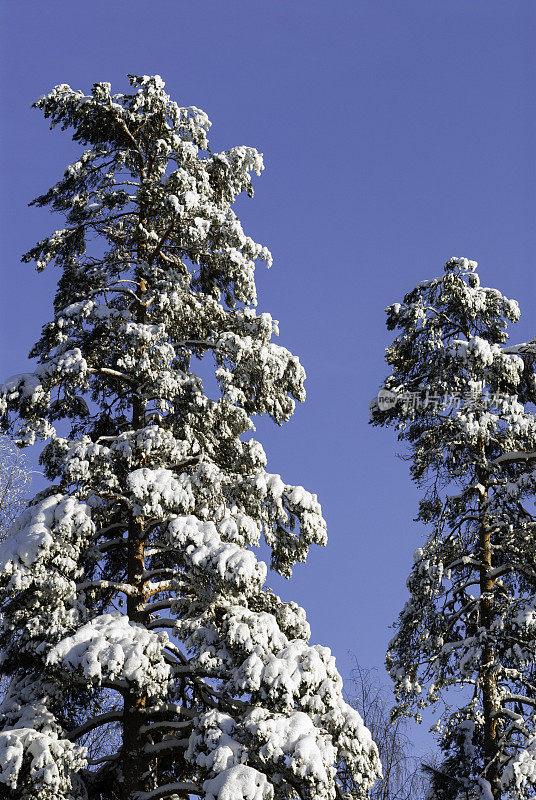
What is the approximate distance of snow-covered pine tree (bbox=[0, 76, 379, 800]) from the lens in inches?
431

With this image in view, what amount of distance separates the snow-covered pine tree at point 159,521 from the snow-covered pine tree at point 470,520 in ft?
11.5

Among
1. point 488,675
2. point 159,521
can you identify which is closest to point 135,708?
point 159,521

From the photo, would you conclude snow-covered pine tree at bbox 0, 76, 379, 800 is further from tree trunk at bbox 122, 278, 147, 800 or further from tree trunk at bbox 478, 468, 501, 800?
tree trunk at bbox 478, 468, 501, 800

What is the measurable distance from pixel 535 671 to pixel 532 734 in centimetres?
190

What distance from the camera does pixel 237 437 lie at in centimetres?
1485

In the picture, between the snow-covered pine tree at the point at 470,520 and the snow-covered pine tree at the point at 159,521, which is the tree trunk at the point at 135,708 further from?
the snow-covered pine tree at the point at 470,520

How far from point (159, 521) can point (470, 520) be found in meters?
6.50

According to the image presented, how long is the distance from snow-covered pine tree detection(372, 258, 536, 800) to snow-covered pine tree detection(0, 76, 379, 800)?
11.5 ft

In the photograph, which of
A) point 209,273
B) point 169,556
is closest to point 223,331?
point 209,273

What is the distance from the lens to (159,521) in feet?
45.2

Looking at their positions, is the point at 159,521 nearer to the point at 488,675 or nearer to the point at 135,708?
the point at 135,708

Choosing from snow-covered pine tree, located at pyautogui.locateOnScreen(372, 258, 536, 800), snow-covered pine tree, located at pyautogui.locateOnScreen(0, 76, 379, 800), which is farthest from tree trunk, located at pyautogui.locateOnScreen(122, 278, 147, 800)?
snow-covered pine tree, located at pyautogui.locateOnScreen(372, 258, 536, 800)

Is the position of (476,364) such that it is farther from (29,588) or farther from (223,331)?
(29,588)

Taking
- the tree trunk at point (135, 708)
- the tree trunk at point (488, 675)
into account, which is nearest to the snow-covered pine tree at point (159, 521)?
the tree trunk at point (135, 708)
